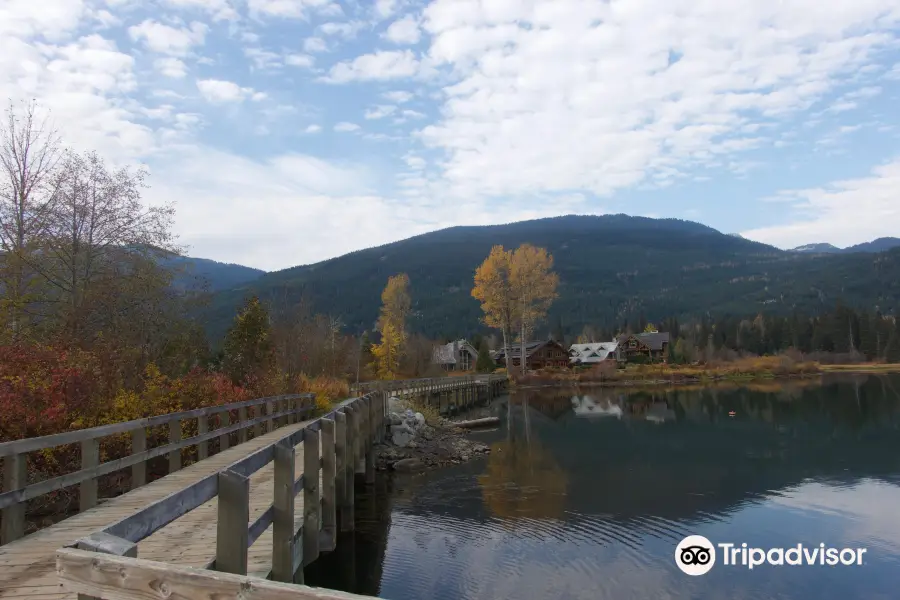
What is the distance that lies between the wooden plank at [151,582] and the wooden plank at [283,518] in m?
3.19

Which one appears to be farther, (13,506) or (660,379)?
(660,379)

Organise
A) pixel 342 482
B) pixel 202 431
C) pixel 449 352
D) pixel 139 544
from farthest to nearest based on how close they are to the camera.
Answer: pixel 449 352 < pixel 342 482 < pixel 202 431 < pixel 139 544

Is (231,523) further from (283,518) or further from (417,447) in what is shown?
(417,447)

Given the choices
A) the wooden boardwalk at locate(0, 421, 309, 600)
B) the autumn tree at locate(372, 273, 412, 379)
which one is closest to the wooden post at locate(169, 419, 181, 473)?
the wooden boardwalk at locate(0, 421, 309, 600)

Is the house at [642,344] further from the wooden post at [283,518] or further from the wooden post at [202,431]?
the wooden post at [283,518]

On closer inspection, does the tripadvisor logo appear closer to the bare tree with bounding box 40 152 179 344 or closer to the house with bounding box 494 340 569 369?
the bare tree with bounding box 40 152 179 344

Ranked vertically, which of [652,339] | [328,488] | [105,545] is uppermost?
[105,545]

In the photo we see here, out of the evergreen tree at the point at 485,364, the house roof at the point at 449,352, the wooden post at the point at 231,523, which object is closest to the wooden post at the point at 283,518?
the wooden post at the point at 231,523

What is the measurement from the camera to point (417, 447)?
2272 centimetres

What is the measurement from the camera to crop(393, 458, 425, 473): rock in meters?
20.0

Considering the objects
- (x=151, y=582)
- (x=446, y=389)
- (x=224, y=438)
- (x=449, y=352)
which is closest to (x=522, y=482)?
(x=224, y=438)

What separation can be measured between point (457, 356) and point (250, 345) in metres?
72.2

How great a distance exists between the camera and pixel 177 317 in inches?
821

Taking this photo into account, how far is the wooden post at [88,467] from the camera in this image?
7266mm
